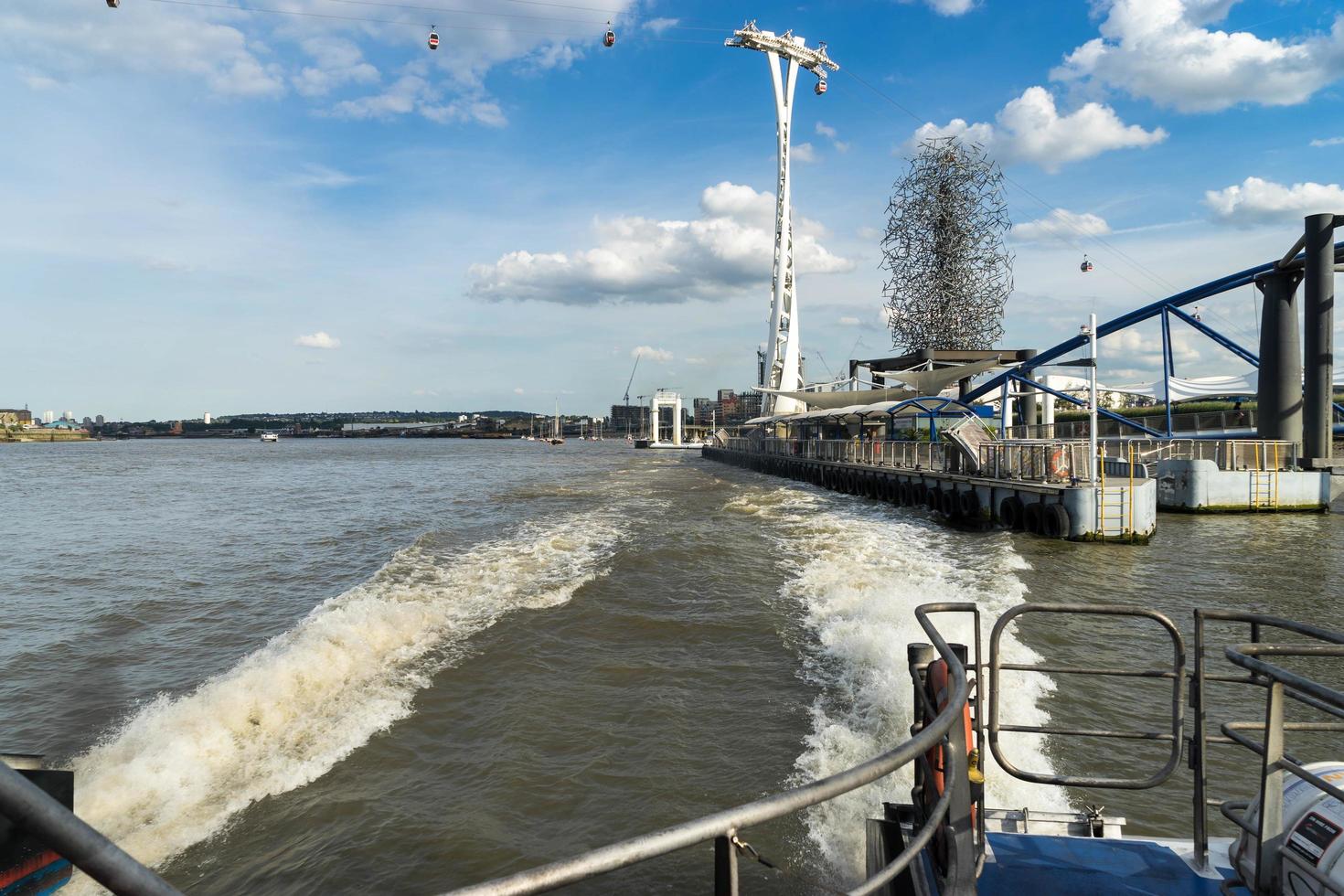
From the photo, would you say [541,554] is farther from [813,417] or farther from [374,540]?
[813,417]

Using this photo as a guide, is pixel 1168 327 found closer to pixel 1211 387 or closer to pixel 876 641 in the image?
pixel 1211 387

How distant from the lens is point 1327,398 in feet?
90.5

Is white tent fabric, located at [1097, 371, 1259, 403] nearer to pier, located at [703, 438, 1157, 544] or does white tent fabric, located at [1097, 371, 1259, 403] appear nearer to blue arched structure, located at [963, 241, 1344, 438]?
blue arched structure, located at [963, 241, 1344, 438]

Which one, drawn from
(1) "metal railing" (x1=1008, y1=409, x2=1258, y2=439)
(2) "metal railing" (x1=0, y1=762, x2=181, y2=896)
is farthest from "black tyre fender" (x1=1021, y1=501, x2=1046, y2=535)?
(2) "metal railing" (x1=0, y1=762, x2=181, y2=896)

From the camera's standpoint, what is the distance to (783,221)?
7094 centimetres

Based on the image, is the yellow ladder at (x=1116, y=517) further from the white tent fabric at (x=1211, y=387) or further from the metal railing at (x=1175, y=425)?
the white tent fabric at (x=1211, y=387)

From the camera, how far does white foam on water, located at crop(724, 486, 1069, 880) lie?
241 inches

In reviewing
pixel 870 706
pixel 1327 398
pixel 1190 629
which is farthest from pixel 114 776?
pixel 1327 398

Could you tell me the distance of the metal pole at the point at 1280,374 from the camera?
2892cm

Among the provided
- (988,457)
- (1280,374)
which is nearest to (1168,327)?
(1280,374)

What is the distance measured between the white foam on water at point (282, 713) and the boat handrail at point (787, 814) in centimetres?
580

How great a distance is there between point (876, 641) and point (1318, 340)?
29.5 metres

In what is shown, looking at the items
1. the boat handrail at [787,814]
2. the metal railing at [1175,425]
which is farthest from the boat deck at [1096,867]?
the metal railing at [1175,425]

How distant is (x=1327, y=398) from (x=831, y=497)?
18638 mm
